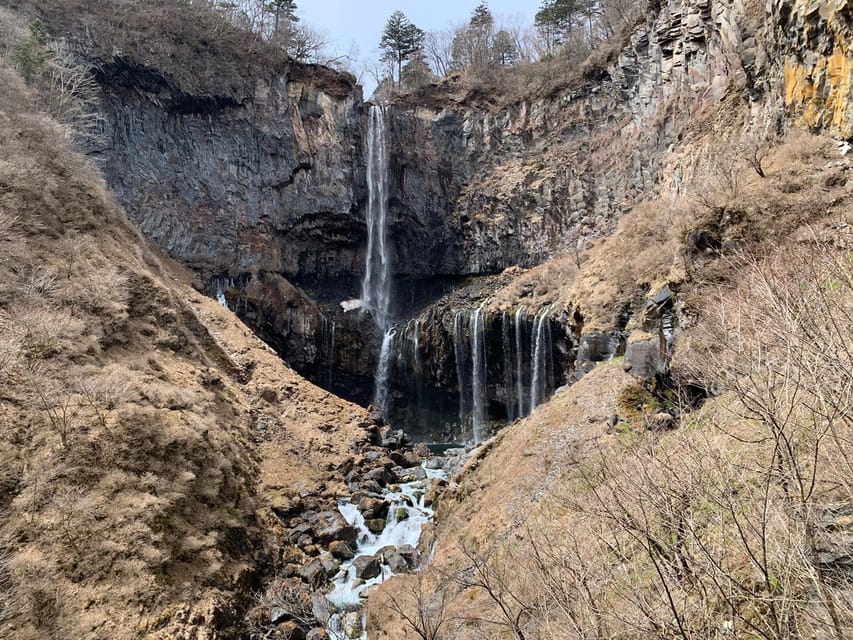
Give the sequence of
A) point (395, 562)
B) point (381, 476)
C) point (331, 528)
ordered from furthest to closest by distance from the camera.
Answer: point (381, 476) < point (331, 528) < point (395, 562)

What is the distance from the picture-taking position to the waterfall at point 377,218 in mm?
37344

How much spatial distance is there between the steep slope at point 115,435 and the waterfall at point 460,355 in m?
9.20

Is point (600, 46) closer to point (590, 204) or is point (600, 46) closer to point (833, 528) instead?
point (590, 204)

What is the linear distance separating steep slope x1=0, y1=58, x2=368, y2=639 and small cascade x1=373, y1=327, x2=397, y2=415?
36.1 feet

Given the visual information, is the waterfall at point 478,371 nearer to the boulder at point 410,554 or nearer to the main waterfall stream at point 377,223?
the main waterfall stream at point 377,223

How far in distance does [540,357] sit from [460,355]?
5.89m

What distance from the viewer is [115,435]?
10617mm

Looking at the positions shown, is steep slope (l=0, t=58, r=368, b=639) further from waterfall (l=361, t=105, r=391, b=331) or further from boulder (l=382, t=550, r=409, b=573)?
waterfall (l=361, t=105, r=391, b=331)

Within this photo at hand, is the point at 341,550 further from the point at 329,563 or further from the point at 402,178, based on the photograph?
the point at 402,178

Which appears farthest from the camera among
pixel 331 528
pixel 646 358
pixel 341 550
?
pixel 331 528

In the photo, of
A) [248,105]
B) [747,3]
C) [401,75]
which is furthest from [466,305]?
[401,75]

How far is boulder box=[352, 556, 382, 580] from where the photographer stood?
12.0 m

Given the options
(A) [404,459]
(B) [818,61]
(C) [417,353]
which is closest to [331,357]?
(C) [417,353]

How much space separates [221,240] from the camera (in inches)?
1265
